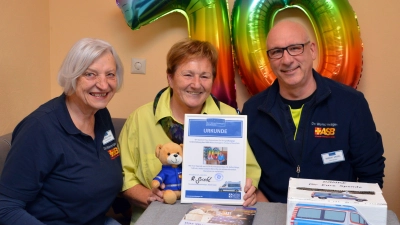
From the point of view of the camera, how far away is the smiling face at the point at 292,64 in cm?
181

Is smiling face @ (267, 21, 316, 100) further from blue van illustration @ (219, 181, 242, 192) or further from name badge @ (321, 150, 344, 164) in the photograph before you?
blue van illustration @ (219, 181, 242, 192)

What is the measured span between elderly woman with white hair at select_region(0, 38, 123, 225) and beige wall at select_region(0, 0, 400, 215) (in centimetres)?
75

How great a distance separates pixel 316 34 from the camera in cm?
237

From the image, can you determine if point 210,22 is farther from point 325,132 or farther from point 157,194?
point 157,194

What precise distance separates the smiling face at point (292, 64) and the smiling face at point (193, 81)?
0.33 metres

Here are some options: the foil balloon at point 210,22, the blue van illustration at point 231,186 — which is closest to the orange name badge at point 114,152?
the blue van illustration at point 231,186

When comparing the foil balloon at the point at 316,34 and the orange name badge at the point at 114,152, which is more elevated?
the foil balloon at the point at 316,34

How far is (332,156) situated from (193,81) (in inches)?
25.6

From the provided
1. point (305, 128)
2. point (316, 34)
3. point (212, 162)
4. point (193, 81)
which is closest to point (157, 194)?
point (212, 162)

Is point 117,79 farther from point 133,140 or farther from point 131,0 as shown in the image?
point 131,0

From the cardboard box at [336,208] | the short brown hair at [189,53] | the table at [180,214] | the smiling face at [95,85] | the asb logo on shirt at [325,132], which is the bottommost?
the table at [180,214]

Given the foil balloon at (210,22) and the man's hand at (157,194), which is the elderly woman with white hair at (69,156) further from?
the foil balloon at (210,22)

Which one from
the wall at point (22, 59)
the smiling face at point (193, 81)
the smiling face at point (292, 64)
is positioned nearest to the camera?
the smiling face at point (193, 81)

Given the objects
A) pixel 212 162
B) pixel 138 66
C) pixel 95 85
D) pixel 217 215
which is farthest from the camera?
pixel 138 66
